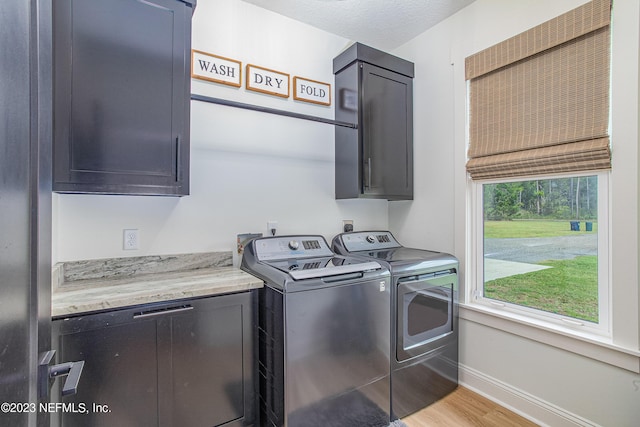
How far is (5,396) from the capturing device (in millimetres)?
464

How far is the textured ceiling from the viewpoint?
2244 mm

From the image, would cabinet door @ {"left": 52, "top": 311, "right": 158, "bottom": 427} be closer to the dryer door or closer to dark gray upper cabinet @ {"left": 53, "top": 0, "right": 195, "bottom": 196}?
dark gray upper cabinet @ {"left": 53, "top": 0, "right": 195, "bottom": 196}

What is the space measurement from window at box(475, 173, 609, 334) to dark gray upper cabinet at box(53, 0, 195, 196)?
2.11 m

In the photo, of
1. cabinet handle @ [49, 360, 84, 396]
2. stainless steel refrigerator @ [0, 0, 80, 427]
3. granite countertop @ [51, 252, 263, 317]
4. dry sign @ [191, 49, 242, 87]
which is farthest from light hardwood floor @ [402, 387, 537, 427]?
dry sign @ [191, 49, 242, 87]

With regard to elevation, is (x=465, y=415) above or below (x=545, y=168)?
below

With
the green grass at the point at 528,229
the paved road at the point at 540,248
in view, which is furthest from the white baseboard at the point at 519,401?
the green grass at the point at 528,229

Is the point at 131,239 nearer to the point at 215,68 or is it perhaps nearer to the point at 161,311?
the point at 161,311

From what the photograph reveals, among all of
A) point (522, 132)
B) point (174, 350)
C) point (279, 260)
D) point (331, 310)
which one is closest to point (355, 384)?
point (331, 310)

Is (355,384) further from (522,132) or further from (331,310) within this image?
(522,132)

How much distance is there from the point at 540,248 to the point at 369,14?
6.94 feet

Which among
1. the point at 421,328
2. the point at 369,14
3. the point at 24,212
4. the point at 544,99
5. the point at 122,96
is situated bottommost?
the point at 421,328

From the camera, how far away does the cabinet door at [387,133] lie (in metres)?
2.42

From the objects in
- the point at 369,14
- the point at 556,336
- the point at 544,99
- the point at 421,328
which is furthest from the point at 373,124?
the point at 556,336

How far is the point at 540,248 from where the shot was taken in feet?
6.47
